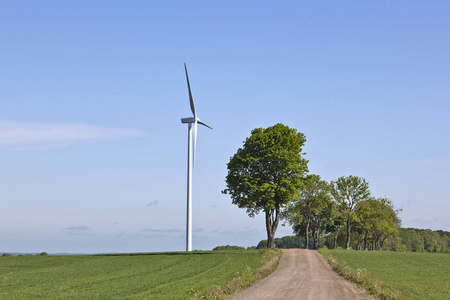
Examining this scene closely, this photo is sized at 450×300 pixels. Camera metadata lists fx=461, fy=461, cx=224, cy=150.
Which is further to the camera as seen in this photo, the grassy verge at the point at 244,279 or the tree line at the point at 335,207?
the tree line at the point at 335,207

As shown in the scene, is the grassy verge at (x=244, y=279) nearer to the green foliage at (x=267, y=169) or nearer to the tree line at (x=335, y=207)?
the green foliage at (x=267, y=169)

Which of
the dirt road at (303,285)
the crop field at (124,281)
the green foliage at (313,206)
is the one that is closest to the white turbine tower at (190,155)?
the crop field at (124,281)

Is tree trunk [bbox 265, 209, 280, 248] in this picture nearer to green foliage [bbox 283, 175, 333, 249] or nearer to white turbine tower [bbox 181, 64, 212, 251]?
white turbine tower [bbox 181, 64, 212, 251]

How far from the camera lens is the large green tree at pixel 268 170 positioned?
66.1 m

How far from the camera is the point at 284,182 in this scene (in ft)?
218

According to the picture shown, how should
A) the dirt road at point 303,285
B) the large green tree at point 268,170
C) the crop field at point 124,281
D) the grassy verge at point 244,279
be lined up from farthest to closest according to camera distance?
the large green tree at point 268,170
the crop field at point 124,281
the dirt road at point 303,285
the grassy verge at point 244,279

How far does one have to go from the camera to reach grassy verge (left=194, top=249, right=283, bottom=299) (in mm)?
28930

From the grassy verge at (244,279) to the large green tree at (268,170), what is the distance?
12.2m

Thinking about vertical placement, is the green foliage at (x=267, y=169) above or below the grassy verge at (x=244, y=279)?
above

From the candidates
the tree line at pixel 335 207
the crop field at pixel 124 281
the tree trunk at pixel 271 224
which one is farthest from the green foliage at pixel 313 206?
the crop field at pixel 124 281

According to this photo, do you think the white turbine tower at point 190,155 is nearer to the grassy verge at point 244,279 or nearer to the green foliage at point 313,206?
the grassy verge at point 244,279

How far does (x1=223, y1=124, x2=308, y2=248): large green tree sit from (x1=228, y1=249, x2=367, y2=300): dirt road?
56.2 ft

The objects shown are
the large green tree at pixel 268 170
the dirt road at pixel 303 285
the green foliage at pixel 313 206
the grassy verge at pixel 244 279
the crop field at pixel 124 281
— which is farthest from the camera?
the green foliage at pixel 313 206

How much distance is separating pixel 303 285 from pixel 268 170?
34.4 meters
